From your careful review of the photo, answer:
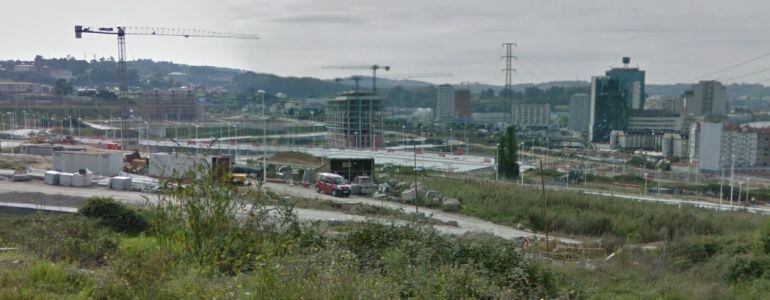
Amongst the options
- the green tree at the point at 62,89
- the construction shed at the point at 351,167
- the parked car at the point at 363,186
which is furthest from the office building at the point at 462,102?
the parked car at the point at 363,186

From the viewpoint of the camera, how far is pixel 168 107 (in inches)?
1689

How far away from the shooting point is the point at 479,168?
2731 cm

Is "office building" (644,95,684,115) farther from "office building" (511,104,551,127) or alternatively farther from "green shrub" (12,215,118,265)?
"green shrub" (12,215,118,265)

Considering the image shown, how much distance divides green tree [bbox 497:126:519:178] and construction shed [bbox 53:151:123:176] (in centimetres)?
1399

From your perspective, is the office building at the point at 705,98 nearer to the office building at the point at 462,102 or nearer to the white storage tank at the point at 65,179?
the office building at the point at 462,102

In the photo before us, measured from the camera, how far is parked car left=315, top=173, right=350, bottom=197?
54.2 feet

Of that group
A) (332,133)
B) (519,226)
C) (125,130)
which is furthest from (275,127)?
(519,226)

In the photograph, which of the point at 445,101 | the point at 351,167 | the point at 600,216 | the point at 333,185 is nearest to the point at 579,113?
the point at 445,101

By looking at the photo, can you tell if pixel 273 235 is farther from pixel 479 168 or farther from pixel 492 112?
pixel 492 112

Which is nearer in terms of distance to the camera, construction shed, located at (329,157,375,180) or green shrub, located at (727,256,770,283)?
green shrub, located at (727,256,770,283)

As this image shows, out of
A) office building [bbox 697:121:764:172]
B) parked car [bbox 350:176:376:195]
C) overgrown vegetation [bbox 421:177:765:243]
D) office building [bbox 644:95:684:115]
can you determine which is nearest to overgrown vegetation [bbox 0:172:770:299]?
overgrown vegetation [bbox 421:177:765:243]

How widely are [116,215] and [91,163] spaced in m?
11.4

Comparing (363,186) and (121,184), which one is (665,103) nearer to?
(363,186)

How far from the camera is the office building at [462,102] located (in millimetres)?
69562
